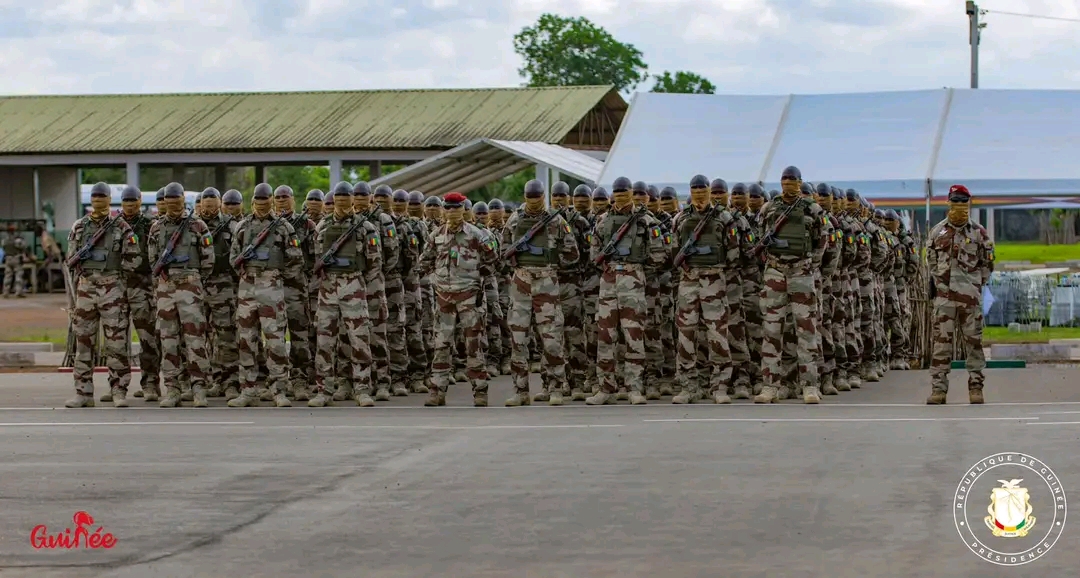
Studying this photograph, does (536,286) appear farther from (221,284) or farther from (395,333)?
(221,284)

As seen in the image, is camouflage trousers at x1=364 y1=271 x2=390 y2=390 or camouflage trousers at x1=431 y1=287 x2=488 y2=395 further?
camouflage trousers at x1=364 y1=271 x2=390 y2=390

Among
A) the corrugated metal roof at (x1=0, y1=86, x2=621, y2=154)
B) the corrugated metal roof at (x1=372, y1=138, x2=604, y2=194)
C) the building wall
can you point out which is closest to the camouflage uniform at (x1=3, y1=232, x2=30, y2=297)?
the corrugated metal roof at (x1=0, y1=86, x2=621, y2=154)

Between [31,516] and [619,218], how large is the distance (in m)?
7.73

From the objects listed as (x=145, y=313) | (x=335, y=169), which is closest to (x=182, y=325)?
(x=145, y=313)

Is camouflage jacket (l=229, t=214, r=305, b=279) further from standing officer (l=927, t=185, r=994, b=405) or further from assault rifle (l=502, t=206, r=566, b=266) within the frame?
standing officer (l=927, t=185, r=994, b=405)

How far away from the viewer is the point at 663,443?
1221cm

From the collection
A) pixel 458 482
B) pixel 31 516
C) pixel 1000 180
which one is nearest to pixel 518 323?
pixel 458 482

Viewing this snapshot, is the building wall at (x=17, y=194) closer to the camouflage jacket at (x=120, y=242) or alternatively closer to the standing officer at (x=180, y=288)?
the camouflage jacket at (x=120, y=242)

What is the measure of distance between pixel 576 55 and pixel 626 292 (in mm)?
63776

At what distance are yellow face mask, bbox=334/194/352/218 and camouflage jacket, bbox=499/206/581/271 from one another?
1580mm

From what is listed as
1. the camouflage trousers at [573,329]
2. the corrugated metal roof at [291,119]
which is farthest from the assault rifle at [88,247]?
the corrugated metal roof at [291,119]

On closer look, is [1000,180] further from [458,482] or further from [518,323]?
[458,482]

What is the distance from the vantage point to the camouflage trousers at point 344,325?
638 inches

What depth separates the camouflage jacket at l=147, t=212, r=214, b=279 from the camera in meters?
16.2
